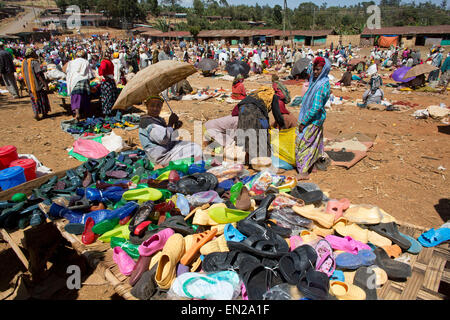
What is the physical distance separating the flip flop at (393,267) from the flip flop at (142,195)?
2.19m

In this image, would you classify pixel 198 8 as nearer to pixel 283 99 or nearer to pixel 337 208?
pixel 283 99

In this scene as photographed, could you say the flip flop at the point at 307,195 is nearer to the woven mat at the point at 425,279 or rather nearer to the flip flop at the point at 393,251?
the flip flop at the point at 393,251

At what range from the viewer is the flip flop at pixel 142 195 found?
9.52ft

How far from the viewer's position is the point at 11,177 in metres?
3.65

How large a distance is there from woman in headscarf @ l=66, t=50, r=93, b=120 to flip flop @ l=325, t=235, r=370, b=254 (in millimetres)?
7421

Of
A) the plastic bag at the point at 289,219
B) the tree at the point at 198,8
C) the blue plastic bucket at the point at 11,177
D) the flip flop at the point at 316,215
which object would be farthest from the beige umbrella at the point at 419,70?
the tree at the point at 198,8

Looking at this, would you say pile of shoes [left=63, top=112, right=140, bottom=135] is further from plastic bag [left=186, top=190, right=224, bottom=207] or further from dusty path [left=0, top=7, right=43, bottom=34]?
dusty path [left=0, top=7, right=43, bottom=34]

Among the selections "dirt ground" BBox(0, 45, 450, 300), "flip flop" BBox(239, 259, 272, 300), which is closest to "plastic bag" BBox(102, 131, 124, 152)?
"dirt ground" BBox(0, 45, 450, 300)

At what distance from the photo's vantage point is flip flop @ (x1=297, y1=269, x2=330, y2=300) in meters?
1.68

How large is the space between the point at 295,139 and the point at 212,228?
259 cm

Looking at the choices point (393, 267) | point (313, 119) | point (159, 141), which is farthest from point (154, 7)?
point (393, 267)

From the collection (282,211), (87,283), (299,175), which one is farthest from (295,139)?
(87,283)

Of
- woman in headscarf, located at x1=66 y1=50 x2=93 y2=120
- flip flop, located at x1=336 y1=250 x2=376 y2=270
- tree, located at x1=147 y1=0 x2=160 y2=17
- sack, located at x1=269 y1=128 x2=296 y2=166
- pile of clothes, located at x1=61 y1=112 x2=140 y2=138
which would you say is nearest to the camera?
flip flop, located at x1=336 y1=250 x2=376 y2=270
